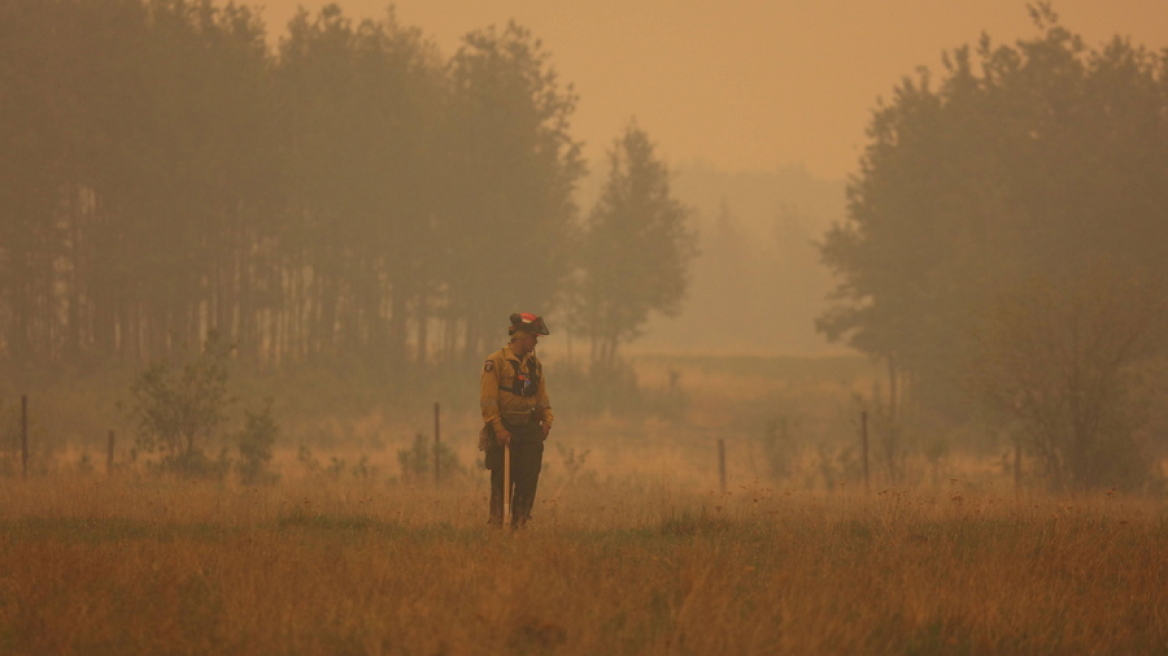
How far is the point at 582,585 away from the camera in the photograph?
823 cm

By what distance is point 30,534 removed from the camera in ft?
36.1

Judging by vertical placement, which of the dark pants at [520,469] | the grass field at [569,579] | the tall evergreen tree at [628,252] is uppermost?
the tall evergreen tree at [628,252]

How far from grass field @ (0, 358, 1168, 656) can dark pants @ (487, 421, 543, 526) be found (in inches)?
16.3

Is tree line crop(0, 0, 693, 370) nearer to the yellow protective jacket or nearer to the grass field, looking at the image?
the grass field

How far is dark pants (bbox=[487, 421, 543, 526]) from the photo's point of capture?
1137 cm

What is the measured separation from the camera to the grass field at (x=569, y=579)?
7090mm

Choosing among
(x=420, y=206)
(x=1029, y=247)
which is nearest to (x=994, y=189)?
(x=1029, y=247)

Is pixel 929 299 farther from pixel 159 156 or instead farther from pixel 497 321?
pixel 159 156

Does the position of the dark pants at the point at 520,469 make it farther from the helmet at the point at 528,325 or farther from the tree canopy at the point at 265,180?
the tree canopy at the point at 265,180

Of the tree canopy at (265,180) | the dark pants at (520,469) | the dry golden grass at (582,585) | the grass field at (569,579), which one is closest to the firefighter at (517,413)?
the dark pants at (520,469)

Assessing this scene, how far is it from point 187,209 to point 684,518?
34.5 m

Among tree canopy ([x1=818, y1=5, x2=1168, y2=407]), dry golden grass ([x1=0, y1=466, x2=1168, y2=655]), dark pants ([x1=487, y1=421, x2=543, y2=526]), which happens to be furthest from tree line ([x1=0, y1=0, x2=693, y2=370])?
dark pants ([x1=487, y1=421, x2=543, y2=526])

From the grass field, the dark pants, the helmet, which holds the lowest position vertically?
the grass field

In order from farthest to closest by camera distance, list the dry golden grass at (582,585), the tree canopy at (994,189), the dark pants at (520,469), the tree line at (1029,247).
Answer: the tree canopy at (994,189), the tree line at (1029,247), the dark pants at (520,469), the dry golden grass at (582,585)
